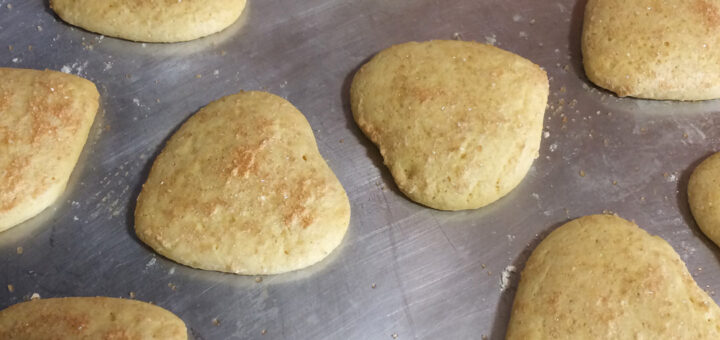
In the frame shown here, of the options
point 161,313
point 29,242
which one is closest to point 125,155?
point 29,242

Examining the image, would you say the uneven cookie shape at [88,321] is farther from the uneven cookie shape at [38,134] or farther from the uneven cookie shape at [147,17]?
the uneven cookie shape at [147,17]

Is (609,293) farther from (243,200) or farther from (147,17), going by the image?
(147,17)

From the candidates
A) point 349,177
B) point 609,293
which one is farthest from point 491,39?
point 609,293

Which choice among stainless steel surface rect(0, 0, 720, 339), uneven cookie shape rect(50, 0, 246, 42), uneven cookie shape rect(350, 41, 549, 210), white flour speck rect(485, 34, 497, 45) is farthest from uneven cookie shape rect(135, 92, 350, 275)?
white flour speck rect(485, 34, 497, 45)

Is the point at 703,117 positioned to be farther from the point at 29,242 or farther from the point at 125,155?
the point at 29,242

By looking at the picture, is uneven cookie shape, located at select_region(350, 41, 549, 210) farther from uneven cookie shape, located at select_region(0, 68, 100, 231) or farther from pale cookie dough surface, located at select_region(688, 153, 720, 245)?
uneven cookie shape, located at select_region(0, 68, 100, 231)
